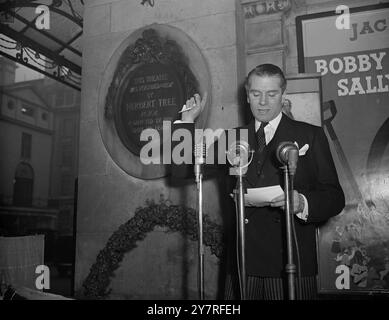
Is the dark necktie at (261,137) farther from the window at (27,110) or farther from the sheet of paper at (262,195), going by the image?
the window at (27,110)

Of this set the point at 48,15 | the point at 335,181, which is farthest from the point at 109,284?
the point at 48,15

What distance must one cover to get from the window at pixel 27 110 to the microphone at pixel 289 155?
400cm

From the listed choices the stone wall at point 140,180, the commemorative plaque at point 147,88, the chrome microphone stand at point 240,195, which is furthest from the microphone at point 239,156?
the commemorative plaque at point 147,88

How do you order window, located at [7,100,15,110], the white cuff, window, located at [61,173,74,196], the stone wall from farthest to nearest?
window, located at [61,173,74,196] < window, located at [7,100,15,110] < the stone wall < the white cuff

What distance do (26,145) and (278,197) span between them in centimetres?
404

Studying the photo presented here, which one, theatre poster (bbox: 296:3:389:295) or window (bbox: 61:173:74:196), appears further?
window (bbox: 61:173:74:196)

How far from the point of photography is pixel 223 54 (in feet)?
10.7

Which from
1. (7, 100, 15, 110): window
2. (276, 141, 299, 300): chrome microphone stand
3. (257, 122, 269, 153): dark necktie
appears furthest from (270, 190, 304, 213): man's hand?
(7, 100, 15, 110): window

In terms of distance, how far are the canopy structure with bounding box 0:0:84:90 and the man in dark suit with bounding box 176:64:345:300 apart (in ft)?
11.1

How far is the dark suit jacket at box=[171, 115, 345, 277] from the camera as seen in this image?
185cm

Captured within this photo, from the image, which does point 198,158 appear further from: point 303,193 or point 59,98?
point 59,98

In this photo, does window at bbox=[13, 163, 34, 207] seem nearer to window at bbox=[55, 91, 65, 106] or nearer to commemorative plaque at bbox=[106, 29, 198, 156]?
window at bbox=[55, 91, 65, 106]

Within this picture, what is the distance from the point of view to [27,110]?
196 inches

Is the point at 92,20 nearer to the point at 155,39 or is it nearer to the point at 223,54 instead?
the point at 155,39
